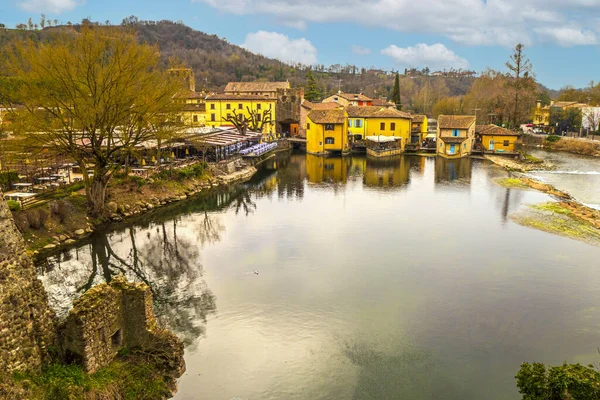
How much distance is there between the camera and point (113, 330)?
1036 centimetres

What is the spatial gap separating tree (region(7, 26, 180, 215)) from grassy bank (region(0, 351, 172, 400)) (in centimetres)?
1501

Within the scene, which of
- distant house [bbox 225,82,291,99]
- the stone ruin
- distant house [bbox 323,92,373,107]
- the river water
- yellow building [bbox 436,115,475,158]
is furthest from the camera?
distant house [bbox 323,92,373,107]

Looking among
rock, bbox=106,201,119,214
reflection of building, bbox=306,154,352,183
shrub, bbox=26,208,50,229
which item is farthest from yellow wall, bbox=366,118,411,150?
shrub, bbox=26,208,50,229

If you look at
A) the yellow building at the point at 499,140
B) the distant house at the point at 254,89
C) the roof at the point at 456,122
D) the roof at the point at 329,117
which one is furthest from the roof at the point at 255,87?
the yellow building at the point at 499,140

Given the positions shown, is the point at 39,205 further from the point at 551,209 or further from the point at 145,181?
the point at 551,209

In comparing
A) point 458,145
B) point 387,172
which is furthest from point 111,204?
point 458,145

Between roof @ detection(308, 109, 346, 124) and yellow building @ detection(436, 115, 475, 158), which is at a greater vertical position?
roof @ detection(308, 109, 346, 124)

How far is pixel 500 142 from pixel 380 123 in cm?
1374

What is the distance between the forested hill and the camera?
120 meters

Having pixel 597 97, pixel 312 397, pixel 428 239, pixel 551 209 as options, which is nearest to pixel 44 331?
pixel 312 397

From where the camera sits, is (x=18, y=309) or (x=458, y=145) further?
(x=458, y=145)

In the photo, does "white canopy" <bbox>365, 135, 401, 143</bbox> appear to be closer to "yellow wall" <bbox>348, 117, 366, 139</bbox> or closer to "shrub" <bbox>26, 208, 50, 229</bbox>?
"yellow wall" <bbox>348, 117, 366, 139</bbox>

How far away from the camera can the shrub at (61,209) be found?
21750 millimetres

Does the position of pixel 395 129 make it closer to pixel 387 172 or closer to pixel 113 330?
pixel 387 172
